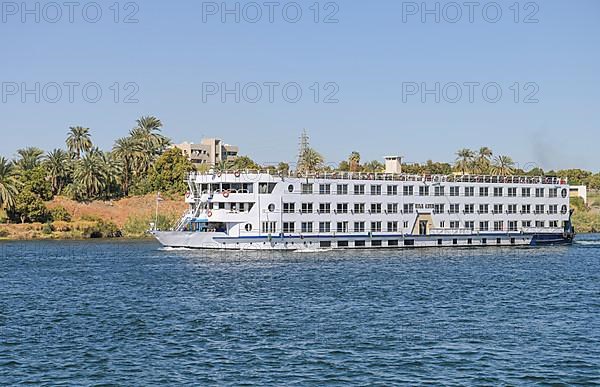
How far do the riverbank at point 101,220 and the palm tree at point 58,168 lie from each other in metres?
6.21

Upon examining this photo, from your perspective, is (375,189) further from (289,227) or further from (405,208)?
(289,227)

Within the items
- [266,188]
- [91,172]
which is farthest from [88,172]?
[266,188]

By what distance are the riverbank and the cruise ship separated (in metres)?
32.5

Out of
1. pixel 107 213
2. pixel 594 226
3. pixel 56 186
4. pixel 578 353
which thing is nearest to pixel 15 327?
pixel 578 353

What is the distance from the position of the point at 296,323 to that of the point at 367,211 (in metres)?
50.9

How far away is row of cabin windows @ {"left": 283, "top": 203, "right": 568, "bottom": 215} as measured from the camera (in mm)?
88188

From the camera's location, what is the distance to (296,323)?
42.0m

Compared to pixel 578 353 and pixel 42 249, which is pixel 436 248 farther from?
pixel 578 353

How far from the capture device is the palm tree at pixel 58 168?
136 m

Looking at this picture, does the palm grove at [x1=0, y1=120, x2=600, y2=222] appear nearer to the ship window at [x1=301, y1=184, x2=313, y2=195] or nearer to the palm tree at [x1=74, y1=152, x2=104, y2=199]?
the palm tree at [x1=74, y1=152, x2=104, y2=199]

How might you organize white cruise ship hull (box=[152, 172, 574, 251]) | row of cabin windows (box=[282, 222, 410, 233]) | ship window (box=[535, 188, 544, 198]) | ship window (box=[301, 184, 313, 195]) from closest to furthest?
white cruise ship hull (box=[152, 172, 574, 251]) → row of cabin windows (box=[282, 222, 410, 233]) → ship window (box=[301, 184, 313, 195]) → ship window (box=[535, 188, 544, 198])

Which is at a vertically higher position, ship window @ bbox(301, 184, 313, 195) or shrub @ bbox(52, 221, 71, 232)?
ship window @ bbox(301, 184, 313, 195)

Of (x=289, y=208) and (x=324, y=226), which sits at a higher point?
(x=289, y=208)

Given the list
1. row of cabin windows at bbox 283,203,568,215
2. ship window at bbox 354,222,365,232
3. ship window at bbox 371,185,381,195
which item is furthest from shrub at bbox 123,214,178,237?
ship window at bbox 371,185,381,195
